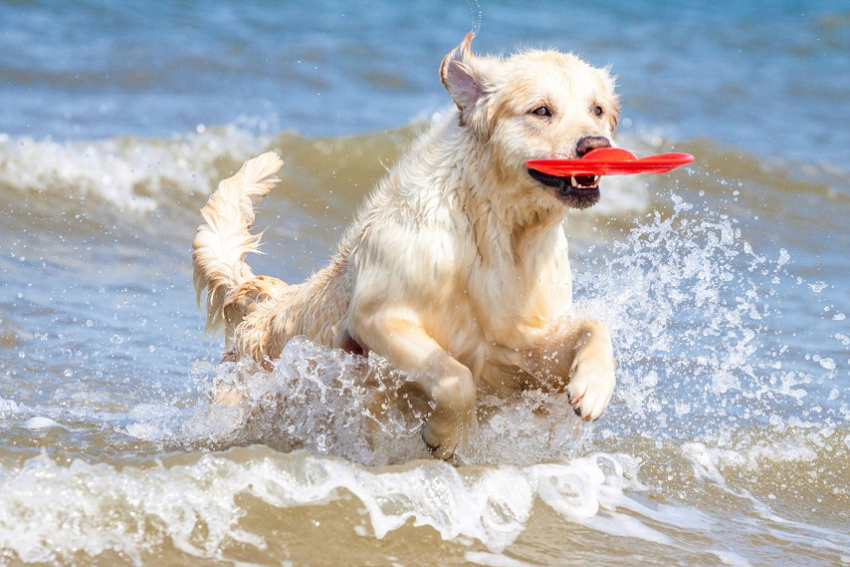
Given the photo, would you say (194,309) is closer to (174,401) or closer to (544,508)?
(174,401)

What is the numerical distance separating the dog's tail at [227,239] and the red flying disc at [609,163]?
7.59 feet

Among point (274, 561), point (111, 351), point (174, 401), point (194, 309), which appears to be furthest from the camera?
point (194, 309)

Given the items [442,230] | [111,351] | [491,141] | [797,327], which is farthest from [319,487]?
[797,327]

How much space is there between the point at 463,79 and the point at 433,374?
4.04 feet

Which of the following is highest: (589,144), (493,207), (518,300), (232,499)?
(589,144)

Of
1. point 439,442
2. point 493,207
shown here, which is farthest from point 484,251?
point 439,442

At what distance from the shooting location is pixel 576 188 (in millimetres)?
4285

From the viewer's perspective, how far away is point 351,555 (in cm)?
425

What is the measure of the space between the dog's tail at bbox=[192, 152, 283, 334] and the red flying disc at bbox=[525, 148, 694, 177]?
2314 millimetres

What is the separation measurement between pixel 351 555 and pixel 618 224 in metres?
7.27

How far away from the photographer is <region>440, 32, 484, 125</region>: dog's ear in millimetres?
4637

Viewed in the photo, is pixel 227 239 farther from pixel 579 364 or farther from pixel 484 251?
pixel 579 364

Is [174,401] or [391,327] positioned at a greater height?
[391,327]

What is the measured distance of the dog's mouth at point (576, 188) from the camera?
429 centimetres
